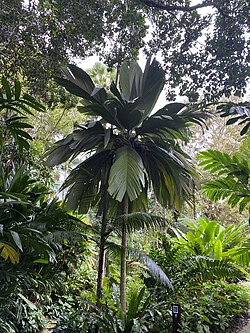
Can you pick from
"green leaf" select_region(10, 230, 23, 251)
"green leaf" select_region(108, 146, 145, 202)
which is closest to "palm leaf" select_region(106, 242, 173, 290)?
"green leaf" select_region(108, 146, 145, 202)

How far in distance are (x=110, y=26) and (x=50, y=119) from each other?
11.9ft

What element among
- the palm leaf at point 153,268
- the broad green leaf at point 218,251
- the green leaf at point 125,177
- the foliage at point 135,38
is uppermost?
the foliage at point 135,38

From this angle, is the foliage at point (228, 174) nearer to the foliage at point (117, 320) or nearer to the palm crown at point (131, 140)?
the palm crown at point (131, 140)

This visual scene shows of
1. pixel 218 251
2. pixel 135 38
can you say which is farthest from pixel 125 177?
pixel 218 251

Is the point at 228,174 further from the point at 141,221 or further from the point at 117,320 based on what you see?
the point at 117,320

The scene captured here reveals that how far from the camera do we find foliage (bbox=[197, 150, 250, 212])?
105 inches

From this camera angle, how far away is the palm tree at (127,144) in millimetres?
2980

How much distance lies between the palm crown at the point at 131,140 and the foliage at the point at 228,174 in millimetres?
316

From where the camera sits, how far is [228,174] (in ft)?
8.98

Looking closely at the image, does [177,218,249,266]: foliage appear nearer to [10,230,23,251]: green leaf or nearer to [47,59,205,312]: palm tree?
[47,59,205,312]: palm tree

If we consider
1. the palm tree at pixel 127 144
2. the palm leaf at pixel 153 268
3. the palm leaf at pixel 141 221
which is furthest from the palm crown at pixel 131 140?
the palm leaf at pixel 153 268

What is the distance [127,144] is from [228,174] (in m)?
1.25

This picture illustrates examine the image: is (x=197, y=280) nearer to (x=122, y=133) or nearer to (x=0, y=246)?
(x=122, y=133)

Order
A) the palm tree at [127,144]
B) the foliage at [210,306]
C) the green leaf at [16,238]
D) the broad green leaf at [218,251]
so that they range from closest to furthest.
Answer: the green leaf at [16,238]
the foliage at [210,306]
the palm tree at [127,144]
the broad green leaf at [218,251]
